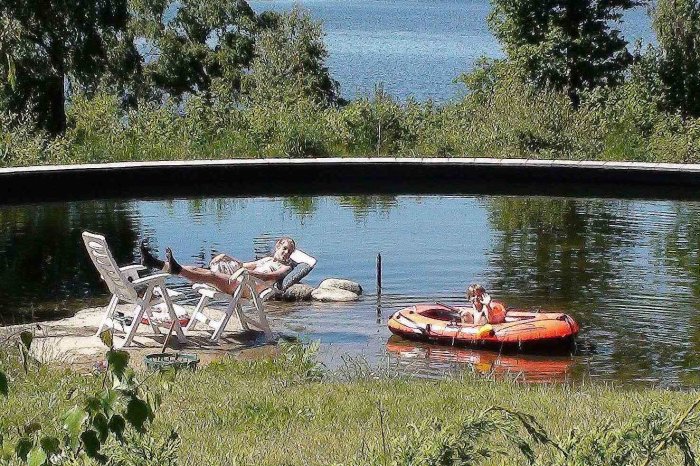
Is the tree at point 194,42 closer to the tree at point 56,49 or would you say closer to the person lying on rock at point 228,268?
the tree at point 56,49

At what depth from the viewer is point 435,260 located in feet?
42.9

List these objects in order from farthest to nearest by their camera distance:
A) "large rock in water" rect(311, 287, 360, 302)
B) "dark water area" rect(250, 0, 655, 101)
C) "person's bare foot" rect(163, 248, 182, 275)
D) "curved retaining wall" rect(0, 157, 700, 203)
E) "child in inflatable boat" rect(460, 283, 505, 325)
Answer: "dark water area" rect(250, 0, 655, 101), "curved retaining wall" rect(0, 157, 700, 203), "large rock in water" rect(311, 287, 360, 302), "child in inflatable boat" rect(460, 283, 505, 325), "person's bare foot" rect(163, 248, 182, 275)

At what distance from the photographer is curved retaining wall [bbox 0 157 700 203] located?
15766 mm

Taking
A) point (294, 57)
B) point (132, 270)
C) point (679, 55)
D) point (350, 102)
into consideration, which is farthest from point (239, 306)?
point (294, 57)

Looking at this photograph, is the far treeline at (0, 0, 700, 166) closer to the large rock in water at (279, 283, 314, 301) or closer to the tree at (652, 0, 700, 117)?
the tree at (652, 0, 700, 117)

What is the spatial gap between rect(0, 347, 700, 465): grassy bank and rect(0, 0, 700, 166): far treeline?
5.96 feet

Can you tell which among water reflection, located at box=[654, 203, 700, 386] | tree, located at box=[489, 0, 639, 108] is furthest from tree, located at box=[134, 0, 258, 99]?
water reflection, located at box=[654, 203, 700, 386]

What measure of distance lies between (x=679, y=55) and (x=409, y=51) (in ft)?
200

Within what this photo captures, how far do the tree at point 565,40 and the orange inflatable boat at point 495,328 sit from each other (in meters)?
21.4

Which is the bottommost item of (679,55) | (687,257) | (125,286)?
(687,257)

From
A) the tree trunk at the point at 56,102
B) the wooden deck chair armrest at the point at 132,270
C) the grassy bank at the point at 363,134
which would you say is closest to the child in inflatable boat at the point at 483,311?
the wooden deck chair armrest at the point at 132,270

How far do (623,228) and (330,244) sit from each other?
363cm

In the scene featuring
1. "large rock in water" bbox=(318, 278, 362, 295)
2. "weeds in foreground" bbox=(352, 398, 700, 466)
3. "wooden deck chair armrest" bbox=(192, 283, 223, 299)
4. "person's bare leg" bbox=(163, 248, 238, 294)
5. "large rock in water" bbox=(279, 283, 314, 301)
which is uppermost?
"weeds in foreground" bbox=(352, 398, 700, 466)

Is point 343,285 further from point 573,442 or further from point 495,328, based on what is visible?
point 573,442
